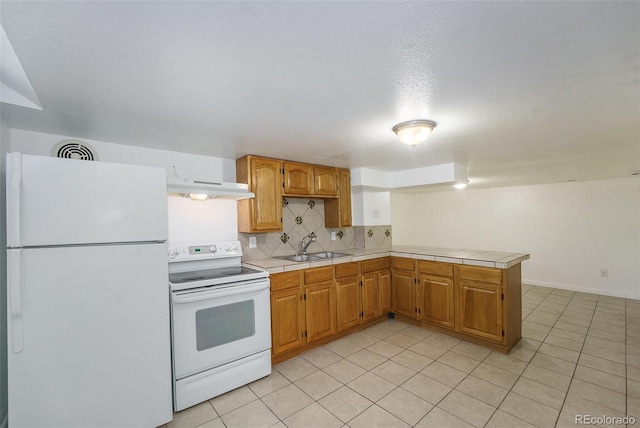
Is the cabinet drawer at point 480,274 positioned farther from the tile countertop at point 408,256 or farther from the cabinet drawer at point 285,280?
the cabinet drawer at point 285,280

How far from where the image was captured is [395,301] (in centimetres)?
370

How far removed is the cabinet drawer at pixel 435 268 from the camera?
3150 millimetres

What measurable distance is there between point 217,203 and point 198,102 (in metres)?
1.43

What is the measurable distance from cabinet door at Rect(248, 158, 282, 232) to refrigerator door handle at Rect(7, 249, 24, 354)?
5.60 feet

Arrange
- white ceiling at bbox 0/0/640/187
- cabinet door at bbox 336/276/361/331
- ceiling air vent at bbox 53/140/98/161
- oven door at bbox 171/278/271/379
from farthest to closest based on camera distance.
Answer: cabinet door at bbox 336/276/361/331 → ceiling air vent at bbox 53/140/98/161 → oven door at bbox 171/278/271/379 → white ceiling at bbox 0/0/640/187

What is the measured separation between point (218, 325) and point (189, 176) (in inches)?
59.0

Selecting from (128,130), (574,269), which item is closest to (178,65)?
(128,130)

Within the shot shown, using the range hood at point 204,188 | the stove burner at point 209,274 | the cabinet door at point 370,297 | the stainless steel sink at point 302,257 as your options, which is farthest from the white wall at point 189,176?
the cabinet door at point 370,297

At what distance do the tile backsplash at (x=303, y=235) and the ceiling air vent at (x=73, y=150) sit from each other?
1467mm

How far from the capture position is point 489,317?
9.31ft

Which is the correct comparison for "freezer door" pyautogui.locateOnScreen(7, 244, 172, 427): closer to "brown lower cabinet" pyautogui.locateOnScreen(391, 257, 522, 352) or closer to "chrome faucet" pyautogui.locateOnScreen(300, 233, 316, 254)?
"chrome faucet" pyautogui.locateOnScreen(300, 233, 316, 254)

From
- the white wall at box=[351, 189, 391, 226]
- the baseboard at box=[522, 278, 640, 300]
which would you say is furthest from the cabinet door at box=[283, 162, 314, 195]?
the baseboard at box=[522, 278, 640, 300]

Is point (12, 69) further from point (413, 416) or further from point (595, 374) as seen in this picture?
point (595, 374)

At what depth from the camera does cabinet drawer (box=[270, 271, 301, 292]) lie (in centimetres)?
262
